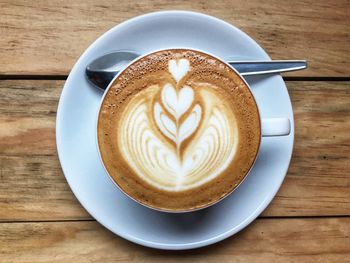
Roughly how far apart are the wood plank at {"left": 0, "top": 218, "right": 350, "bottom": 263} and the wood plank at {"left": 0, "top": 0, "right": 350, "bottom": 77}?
321 millimetres

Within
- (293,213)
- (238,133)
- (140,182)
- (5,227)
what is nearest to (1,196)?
(5,227)

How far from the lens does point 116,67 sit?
982mm

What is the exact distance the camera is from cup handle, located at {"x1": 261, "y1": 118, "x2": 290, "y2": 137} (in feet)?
3.00

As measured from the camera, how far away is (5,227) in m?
1.05

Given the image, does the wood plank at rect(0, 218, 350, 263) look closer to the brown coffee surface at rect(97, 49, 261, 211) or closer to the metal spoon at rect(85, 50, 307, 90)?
the brown coffee surface at rect(97, 49, 261, 211)

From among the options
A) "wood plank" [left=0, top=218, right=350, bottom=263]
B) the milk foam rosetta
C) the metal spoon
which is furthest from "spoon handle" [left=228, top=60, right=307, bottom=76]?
"wood plank" [left=0, top=218, right=350, bottom=263]

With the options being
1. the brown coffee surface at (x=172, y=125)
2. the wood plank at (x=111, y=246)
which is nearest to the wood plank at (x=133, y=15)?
the brown coffee surface at (x=172, y=125)

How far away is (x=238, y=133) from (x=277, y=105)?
0.13 meters

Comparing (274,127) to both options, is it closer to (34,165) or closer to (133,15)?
(133,15)

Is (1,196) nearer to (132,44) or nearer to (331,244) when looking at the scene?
(132,44)

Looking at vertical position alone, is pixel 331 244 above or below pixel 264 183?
below

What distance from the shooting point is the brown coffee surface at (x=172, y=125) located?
0.90m

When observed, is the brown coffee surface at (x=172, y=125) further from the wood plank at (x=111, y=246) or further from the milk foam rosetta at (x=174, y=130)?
the wood plank at (x=111, y=246)

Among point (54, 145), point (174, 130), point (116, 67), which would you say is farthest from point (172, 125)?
point (54, 145)
